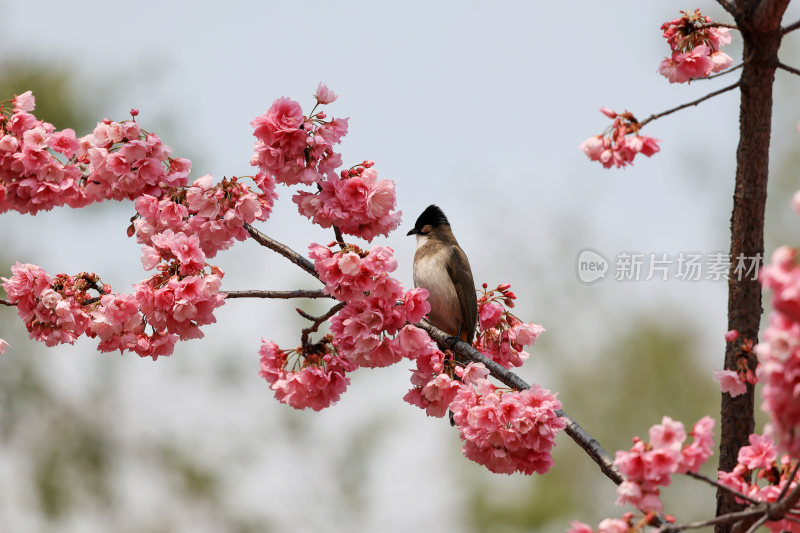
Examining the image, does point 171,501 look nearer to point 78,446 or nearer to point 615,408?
point 78,446

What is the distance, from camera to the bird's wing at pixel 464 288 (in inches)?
184

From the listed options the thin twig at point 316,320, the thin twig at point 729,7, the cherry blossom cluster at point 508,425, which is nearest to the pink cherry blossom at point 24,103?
the thin twig at point 316,320

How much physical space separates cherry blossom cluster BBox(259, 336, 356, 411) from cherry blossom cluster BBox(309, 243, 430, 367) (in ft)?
0.22

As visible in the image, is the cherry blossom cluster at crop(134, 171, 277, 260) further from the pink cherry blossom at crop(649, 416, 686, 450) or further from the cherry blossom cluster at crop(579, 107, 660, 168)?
the pink cherry blossom at crop(649, 416, 686, 450)

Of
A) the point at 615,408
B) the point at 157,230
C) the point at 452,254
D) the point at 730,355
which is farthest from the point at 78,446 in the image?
the point at 730,355

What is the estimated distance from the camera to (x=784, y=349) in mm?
1636

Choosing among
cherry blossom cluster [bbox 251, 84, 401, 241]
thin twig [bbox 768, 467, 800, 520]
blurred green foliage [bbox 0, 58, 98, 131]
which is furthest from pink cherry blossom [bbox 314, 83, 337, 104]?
blurred green foliage [bbox 0, 58, 98, 131]

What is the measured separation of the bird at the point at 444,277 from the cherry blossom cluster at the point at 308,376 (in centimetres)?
133

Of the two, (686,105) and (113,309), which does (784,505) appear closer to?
(686,105)

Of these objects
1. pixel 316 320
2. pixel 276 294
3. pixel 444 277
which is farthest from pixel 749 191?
pixel 444 277

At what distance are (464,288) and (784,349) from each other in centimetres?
324

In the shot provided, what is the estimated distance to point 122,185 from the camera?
341cm

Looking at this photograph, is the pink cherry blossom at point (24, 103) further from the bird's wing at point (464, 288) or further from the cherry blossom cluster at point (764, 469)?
the cherry blossom cluster at point (764, 469)

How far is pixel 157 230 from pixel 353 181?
0.81 metres
